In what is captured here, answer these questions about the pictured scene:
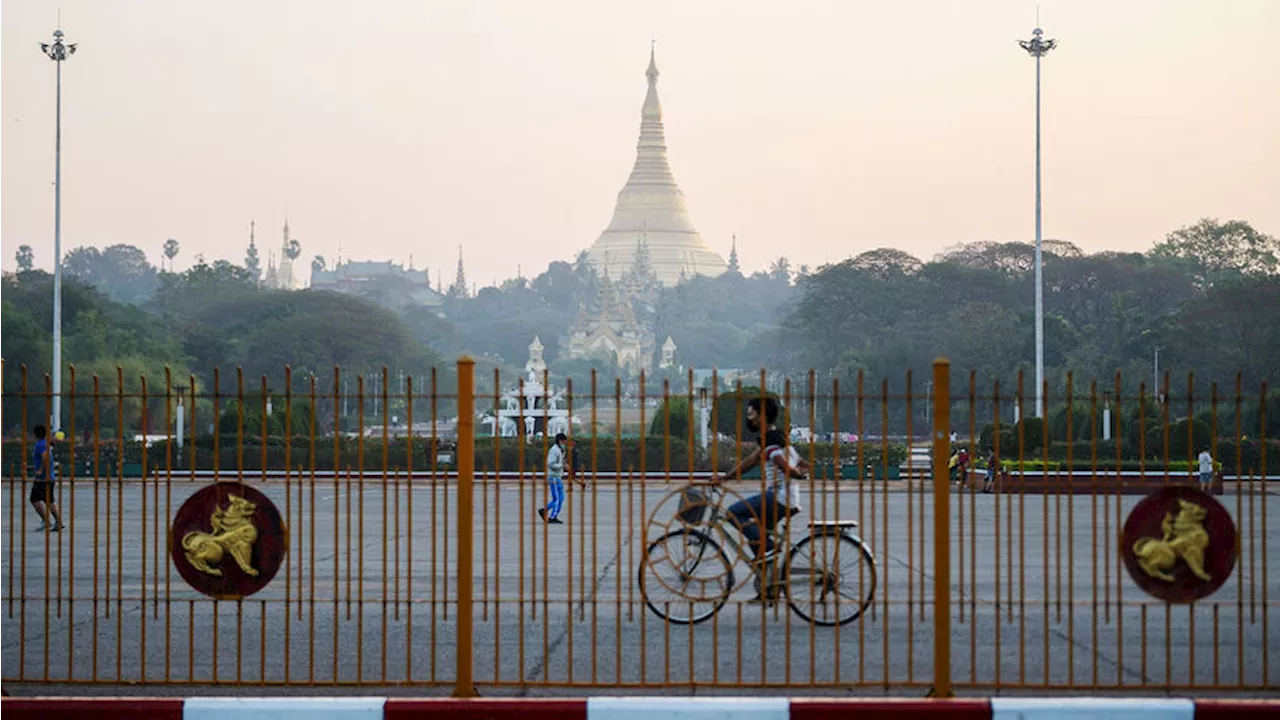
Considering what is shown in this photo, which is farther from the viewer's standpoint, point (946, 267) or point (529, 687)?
point (946, 267)

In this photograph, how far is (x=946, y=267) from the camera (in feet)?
279

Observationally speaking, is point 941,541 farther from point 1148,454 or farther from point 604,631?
point 1148,454

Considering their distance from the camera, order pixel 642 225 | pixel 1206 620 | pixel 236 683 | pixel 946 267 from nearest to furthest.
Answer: pixel 236 683
pixel 1206 620
pixel 946 267
pixel 642 225

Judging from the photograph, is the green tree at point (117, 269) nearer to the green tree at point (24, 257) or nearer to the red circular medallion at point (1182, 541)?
the green tree at point (24, 257)

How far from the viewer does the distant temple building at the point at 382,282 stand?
17288 centimetres


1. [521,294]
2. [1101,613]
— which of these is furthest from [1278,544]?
[521,294]

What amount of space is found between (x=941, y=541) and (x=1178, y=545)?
1.12 m

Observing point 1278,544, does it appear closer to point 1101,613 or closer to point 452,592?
point 1101,613

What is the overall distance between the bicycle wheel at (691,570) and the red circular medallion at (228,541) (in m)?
1.88

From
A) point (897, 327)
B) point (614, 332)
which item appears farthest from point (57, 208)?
point (614, 332)

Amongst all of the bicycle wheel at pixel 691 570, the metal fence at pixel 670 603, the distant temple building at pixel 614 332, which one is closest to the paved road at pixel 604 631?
the metal fence at pixel 670 603

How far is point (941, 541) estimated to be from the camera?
788cm

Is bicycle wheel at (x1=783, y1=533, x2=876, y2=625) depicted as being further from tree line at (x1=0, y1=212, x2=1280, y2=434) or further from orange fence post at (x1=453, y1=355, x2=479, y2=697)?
tree line at (x1=0, y1=212, x2=1280, y2=434)

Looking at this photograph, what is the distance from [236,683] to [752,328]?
6066 inches
